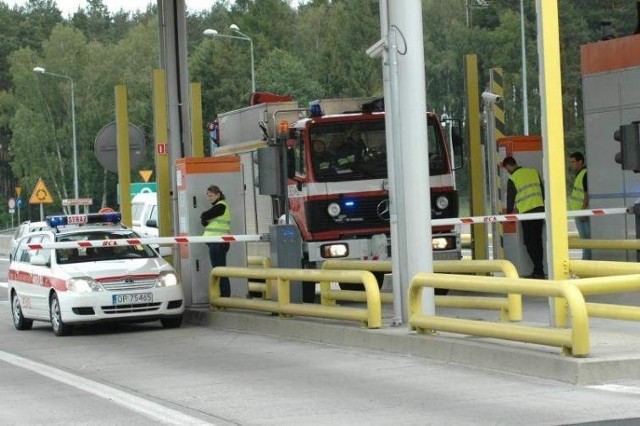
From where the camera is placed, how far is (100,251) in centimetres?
2064

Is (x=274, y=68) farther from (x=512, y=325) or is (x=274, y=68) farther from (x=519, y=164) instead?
(x=512, y=325)

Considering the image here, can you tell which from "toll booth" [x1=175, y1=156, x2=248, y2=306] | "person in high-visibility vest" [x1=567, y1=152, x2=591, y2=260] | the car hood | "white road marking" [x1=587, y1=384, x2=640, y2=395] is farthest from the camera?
"person in high-visibility vest" [x1=567, y1=152, x2=591, y2=260]

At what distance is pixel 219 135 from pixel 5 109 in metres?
89.7

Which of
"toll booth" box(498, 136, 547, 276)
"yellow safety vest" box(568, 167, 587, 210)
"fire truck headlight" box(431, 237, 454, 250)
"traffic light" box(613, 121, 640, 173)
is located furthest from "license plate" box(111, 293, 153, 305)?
"yellow safety vest" box(568, 167, 587, 210)

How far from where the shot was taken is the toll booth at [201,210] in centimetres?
2150

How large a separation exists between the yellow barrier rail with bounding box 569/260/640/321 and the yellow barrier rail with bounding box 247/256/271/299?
6130 millimetres

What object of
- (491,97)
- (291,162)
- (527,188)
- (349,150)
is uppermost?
(491,97)

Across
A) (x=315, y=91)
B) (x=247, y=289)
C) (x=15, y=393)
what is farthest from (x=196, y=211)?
(x=315, y=91)

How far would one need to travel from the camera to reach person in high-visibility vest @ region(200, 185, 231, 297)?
21078 millimetres

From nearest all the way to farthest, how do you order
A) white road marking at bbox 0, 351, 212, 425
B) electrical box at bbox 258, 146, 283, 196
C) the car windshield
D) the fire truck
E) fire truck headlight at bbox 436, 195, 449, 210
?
white road marking at bbox 0, 351, 212, 425 < electrical box at bbox 258, 146, 283, 196 < the car windshield < the fire truck < fire truck headlight at bbox 436, 195, 449, 210

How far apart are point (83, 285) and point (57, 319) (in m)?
0.71

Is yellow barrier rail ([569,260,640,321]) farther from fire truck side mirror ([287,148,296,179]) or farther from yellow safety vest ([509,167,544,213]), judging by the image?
fire truck side mirror ([287,148,296,179])

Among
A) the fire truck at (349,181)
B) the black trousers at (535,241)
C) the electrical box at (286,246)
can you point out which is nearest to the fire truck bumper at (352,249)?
the fire truck at (349,181)

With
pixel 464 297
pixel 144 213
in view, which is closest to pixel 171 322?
pixel 464 297
